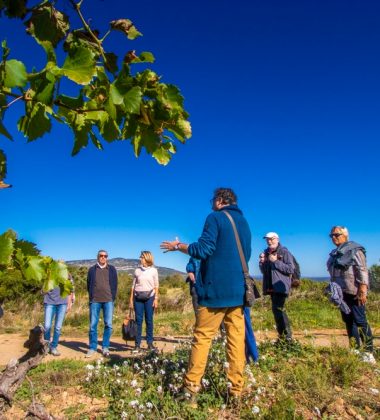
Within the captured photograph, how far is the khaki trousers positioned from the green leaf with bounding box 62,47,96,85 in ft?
9.75

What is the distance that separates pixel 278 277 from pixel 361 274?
113 cm

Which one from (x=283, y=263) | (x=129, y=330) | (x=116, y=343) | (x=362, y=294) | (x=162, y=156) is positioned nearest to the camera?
(x=162, y=156)

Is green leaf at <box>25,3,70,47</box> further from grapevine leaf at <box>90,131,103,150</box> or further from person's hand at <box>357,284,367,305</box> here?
person's hand at <box>357,284,367,305</box>

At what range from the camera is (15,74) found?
1.07m

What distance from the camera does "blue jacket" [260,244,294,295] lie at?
5.68m

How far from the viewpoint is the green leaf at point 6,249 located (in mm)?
1285

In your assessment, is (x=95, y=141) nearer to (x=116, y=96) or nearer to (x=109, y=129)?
(x=109, y=129)

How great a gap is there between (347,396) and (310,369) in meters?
0.66

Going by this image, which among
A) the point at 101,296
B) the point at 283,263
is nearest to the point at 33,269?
the point at 283,263

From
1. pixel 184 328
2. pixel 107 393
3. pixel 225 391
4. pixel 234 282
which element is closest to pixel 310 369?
pixel 225 391

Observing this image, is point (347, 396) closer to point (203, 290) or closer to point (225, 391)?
point (225, 391)

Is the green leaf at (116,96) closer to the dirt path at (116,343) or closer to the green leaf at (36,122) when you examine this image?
the green leaf at (36,122)

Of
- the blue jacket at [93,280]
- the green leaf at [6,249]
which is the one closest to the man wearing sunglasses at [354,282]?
the blue jacket at [93,280]

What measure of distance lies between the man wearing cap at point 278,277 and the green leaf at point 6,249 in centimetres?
480
